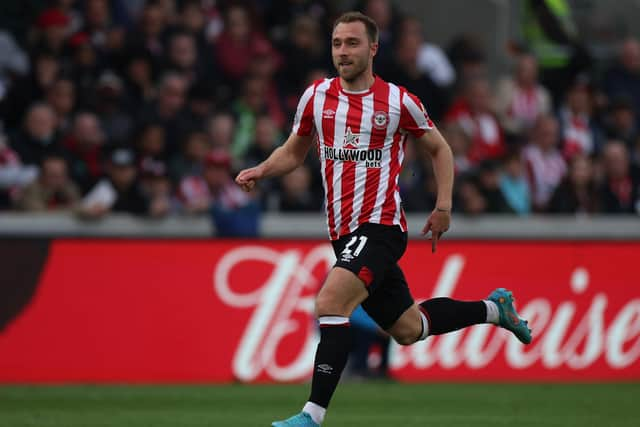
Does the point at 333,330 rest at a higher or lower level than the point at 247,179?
lower

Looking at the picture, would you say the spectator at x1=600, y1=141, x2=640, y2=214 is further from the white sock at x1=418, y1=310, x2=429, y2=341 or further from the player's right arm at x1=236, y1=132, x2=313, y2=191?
the player's right arm at x1=236, y1=132, x2=313, y2=191

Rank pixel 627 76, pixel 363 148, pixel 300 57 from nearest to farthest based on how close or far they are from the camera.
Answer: pixel 363 148, pixel 300 57, pixel 627 76

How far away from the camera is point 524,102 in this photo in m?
17.2

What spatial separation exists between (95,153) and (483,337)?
4.31m

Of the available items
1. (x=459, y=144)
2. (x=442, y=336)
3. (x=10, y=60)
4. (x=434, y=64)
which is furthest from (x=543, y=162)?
(x=10, y=60)

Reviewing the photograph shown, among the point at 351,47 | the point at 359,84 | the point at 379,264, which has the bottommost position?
the point at 379,264

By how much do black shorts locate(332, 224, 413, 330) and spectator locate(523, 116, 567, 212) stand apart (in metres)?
7.97

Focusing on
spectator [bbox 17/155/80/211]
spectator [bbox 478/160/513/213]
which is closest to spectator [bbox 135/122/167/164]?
spectator [bbox 17/155/80/211]

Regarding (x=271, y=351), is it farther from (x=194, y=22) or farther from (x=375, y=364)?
(x=194, y=22)

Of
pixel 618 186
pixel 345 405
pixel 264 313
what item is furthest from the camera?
pixel 618 186

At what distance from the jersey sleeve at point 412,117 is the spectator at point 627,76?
10974 millimetres

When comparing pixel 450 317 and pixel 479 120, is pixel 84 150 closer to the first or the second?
pixel 479 120

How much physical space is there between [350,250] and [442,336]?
19.5 ft

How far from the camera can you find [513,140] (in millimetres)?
16453
